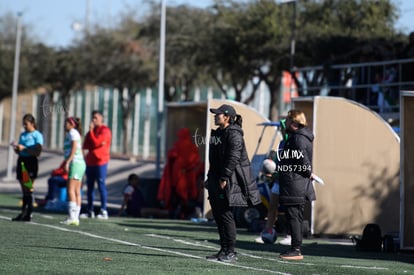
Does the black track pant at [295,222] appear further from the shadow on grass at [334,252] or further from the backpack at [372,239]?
the backpack at [372,239]

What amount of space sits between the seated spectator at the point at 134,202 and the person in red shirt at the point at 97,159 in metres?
1.71

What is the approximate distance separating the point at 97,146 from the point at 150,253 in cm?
797

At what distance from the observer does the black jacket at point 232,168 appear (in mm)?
11914

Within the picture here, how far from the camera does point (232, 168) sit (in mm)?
11930

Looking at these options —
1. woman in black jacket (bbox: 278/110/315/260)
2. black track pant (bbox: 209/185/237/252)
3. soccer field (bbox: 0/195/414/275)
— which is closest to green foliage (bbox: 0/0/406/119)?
soccer field (bbox: 0/195/414/275)

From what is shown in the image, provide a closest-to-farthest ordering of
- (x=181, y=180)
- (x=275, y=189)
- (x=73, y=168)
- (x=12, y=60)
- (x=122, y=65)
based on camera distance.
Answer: (x=275, y=189)
(x=73, y=168)
(x=181, y=180)
(x=122, y=65)
(x=12, y=60)

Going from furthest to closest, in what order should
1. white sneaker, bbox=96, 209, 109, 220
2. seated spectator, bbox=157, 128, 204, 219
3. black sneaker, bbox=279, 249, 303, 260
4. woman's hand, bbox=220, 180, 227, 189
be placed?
1. seated spectator, bbox=157, 128, 204, 219
2. white sneaker, bbox=96, 209, 109, 220
3. black sneaker, bbox=279, 249, 303, 260
4. woman's hand, bbox=220, 180, 227, 189

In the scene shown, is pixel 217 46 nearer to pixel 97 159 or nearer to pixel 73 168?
pixel 97 159

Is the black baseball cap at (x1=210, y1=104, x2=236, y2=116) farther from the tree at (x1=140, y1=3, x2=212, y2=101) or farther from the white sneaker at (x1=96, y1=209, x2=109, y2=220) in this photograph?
the tree at (x1=140, y1=3, x2=212, y2=101)

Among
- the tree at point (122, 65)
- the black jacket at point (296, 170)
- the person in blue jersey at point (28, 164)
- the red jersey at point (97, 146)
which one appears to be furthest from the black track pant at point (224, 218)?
the tree at point (122, 65)

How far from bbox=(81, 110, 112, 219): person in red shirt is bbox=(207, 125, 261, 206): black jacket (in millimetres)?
8498

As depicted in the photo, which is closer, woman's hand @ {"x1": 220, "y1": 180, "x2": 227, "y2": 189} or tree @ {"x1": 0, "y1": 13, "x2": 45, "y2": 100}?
woman's hand @ {"x1": 220, "y1": 180, "x2": 227, "y2": 189}

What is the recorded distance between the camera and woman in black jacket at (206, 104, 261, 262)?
11922 mm

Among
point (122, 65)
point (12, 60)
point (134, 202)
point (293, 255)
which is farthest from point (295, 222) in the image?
point (12, 60)
